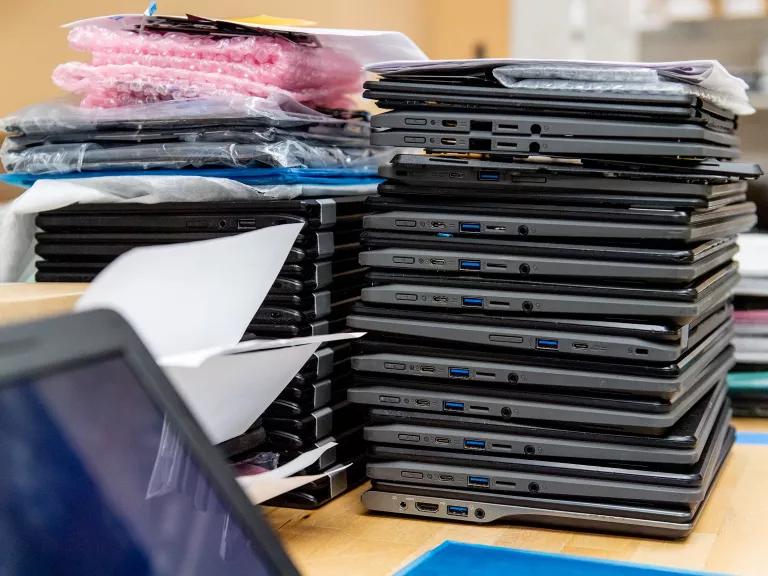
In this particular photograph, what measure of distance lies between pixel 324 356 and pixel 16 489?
467 mm

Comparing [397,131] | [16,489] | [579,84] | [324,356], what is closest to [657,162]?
[579,84]

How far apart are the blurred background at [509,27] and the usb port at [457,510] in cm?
67

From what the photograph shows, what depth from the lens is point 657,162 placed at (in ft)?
2.71

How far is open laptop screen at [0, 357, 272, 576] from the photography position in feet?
1.52

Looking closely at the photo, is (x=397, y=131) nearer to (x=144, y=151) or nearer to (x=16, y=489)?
(x=144, y=151)

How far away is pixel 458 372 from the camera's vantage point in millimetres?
859

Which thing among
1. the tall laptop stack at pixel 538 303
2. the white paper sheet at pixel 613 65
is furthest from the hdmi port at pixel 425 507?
the white paper sheet at pixel 613 65

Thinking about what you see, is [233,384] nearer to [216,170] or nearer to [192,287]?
[192,287]

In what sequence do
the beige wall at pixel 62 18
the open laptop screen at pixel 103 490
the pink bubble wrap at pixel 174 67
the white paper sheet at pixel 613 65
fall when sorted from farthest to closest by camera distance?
the beige wall at pixel 62 18, the pink bubble wrap at pixel 174 67, the white paper sheet at pixel 613 65, the open laptop screen at pixel 103 490

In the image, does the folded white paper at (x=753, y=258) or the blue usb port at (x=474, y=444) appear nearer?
the blue usb port at (x=474, y=444)

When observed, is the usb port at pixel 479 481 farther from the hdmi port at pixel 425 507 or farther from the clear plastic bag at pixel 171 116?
the clear plastic bag at pixel 171 116

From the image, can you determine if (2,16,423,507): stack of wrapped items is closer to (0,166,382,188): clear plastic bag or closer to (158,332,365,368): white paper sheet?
(0,166,382,188): clear plastic bag

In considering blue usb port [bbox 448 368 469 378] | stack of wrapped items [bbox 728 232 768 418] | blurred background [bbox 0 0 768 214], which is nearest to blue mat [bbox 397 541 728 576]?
blue usb port [bbox 448 368 469 378]

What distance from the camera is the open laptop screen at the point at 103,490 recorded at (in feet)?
1.52
